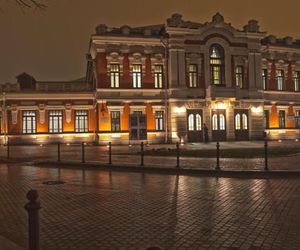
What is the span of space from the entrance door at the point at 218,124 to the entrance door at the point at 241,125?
141 centimetres

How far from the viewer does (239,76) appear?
45.7m

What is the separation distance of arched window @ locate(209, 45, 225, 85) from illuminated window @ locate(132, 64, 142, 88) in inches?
302

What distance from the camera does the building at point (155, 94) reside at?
42281 millimetres

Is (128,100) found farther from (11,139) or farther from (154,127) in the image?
(11,139)

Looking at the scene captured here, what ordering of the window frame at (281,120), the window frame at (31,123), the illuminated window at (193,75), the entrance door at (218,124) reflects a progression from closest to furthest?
the window frame at (31,123) < the illuminated window at (193,75) < the entrance door at (218,124) < the window frame at (281,120)

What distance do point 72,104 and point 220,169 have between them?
29873mm

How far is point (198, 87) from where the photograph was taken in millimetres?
43906

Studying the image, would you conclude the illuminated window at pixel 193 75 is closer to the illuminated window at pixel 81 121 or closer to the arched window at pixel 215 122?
the arched window at pixel 215 122

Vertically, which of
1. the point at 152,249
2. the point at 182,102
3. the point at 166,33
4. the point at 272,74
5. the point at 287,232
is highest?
the point at 166,33

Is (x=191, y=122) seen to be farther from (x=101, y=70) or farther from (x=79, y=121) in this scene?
(x=79, y=121)

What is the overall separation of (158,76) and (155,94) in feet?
6.51

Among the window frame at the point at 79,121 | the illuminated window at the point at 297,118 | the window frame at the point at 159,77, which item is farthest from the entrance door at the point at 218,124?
the window frame at the point at 79,121

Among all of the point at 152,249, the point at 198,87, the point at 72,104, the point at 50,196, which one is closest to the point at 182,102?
the point at 198,87

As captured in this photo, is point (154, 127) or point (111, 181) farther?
point (154, 127)
